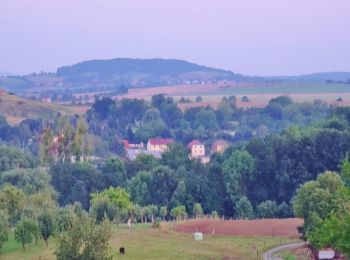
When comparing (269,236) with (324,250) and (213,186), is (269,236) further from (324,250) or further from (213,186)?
(213,186)

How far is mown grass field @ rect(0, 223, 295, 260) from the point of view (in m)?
53.6

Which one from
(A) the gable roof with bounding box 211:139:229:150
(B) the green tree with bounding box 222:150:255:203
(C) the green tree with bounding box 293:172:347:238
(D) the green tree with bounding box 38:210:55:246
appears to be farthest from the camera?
(A) the gable roof with bounding box 211:139:229:150

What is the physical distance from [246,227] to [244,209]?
18858mm

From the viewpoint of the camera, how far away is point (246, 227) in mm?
68812

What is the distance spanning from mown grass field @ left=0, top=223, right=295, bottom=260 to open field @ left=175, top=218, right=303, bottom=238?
86.4 inches

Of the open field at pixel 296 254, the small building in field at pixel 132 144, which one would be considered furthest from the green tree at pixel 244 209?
the small building in field at pixel 132 144

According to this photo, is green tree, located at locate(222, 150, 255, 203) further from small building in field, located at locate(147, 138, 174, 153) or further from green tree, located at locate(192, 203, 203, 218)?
small building in field, located at locate(147, 138, 174, 153)

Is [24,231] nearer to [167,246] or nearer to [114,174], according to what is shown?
[167,246]

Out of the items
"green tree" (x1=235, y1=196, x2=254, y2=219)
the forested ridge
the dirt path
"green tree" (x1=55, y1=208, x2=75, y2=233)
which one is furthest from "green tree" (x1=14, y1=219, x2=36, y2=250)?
"green tree" (x1=235, y1=196, x2=254, y2=219)

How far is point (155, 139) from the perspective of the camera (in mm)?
170125

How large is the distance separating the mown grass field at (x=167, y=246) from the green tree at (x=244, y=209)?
21.9 m

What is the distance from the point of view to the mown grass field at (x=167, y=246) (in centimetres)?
5359

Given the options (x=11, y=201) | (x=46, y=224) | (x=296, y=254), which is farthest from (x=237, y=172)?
(x=296, y=254)

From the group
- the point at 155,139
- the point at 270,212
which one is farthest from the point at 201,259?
the point at 155,139
